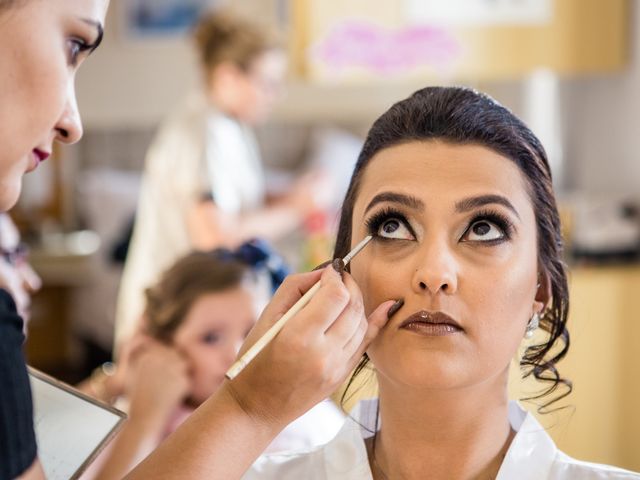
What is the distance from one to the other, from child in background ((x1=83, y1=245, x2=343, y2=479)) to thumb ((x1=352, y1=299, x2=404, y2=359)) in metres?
0.74

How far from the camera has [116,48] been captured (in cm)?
497

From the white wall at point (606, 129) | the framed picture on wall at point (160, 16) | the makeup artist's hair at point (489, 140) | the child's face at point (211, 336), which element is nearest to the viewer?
the makeup artist's hair at point (489, 140)

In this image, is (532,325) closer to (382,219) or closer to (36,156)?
(382,219)

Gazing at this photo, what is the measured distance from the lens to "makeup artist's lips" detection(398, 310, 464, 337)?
0.95 m

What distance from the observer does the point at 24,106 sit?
2.71 ft

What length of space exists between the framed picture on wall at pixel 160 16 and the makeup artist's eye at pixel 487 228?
13.5 ft

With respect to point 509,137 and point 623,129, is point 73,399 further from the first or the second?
point 623,129

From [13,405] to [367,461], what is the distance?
0.40 m

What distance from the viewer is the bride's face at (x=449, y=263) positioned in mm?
948

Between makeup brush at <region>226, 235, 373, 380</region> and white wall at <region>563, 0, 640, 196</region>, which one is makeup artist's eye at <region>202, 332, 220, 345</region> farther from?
white wall at <region>563, 0, 640, 196</region>

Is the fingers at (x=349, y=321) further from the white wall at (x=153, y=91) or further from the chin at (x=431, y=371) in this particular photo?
the white wall at (x=153, y=91)

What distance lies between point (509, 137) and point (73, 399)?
511mm

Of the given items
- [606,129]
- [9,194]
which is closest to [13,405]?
[9,194]

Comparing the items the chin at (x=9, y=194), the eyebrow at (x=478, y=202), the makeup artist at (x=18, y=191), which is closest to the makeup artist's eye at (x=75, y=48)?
the makeup artist at (x=18, y=191)
